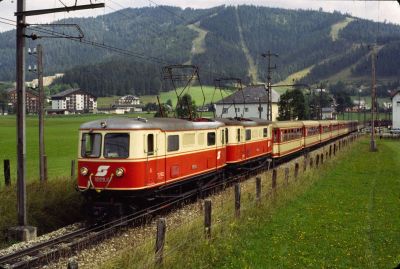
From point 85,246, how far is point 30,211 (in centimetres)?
441

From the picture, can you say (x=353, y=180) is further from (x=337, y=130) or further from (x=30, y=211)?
(x=337, y=130)

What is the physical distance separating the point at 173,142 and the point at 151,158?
6.12 feet

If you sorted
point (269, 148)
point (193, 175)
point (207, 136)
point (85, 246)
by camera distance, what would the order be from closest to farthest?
point (85, 246)
point (193, 175)
point (207, 136)
point (269, 148)

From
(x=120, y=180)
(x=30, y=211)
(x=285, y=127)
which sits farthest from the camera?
(x=285, y=127)

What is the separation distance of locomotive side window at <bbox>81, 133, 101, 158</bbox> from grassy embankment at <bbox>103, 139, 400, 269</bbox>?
4183 millimetres

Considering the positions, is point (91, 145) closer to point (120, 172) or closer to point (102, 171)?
point (102, 171)

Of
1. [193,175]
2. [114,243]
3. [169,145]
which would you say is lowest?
[114,243]

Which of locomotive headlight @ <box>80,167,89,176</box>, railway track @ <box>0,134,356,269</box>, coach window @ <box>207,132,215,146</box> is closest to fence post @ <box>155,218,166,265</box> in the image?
railway track @ <box>0,134,356,269</box>

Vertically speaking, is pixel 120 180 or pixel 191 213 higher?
pixel 120 180

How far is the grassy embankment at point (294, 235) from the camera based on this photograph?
11477mm

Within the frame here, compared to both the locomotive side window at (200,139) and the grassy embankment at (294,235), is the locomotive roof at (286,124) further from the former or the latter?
the locomotive side window at (200,139)

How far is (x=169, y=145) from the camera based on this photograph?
720 inches

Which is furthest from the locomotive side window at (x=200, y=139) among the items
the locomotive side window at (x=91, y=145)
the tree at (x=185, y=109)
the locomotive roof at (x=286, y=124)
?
the locomotive roof at (x=286, y=124)

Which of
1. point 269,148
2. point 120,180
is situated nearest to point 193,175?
point 120,180
